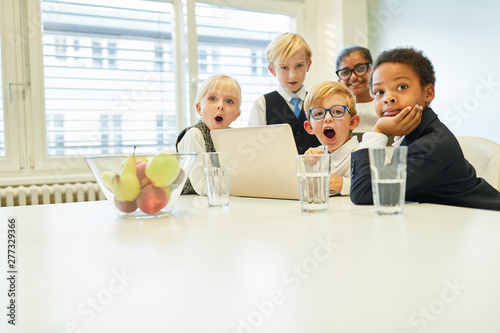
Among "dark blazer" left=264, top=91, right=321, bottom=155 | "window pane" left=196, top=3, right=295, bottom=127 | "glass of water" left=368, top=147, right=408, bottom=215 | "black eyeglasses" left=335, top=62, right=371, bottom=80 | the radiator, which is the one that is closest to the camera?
"glass of water" left=368, top=147, right=408, bottom=215

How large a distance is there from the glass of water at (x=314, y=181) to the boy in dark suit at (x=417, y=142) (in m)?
0.14

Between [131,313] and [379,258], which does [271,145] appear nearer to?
[379,258]

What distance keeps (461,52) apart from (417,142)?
176cm

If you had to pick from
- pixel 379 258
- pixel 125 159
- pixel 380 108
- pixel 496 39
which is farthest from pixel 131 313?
pixel 496 39

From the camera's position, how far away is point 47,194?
2.60m

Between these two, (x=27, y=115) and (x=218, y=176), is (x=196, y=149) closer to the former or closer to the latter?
(x=218, y=176)

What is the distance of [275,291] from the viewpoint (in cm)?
37

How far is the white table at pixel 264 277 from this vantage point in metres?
0.32

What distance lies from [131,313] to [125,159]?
48 centimetres

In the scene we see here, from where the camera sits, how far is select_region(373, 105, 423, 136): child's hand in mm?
1011

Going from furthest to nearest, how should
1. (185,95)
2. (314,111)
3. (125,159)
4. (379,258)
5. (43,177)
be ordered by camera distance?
(185,95) → (43,177) → (314,111) → (125,159) → (379,258)

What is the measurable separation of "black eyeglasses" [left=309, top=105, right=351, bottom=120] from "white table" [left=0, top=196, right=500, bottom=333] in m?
0.69

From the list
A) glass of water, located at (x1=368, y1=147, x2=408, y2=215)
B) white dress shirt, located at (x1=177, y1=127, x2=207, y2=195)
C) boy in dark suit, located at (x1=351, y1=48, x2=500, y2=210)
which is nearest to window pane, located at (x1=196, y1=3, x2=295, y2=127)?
white dress shirt, located at (x1=177, y1=127, x2=207, y2=195)

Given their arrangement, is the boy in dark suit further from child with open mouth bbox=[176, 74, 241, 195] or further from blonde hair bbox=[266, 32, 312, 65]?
blonde hair bbox=[266, 32, 312, 65]
